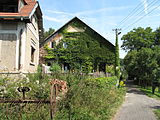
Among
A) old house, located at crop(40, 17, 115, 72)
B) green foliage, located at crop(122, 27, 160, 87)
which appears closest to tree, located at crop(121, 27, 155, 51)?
green foliage, located at crop(122, 27, 160, 87)

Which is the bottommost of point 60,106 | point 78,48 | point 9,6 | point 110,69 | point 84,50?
point 60,106

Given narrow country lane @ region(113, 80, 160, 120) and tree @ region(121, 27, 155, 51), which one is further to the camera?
tree @ region(121, 27, 155, 51)

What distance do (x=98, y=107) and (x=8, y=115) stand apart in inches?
147

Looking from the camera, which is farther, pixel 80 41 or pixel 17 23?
pixel 80 41

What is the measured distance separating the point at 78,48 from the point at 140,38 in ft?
69.9

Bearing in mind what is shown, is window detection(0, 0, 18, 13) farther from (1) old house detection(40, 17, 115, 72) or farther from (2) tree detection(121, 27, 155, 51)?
(2) tree detection(121, 27, 155, 51)

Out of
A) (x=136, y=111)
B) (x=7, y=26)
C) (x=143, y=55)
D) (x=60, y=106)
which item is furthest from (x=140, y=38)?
(x=60, y=106)

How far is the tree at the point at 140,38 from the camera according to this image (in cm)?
3688

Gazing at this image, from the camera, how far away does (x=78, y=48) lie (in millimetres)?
22625

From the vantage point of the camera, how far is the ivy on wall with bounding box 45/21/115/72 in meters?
22.3

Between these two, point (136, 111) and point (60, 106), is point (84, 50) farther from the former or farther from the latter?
point (60, 106)

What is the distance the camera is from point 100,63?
23047 mm

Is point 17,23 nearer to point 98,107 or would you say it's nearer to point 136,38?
A: point 98,107

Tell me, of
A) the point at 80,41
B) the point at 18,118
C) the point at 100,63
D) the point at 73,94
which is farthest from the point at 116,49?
the point at 18,118
